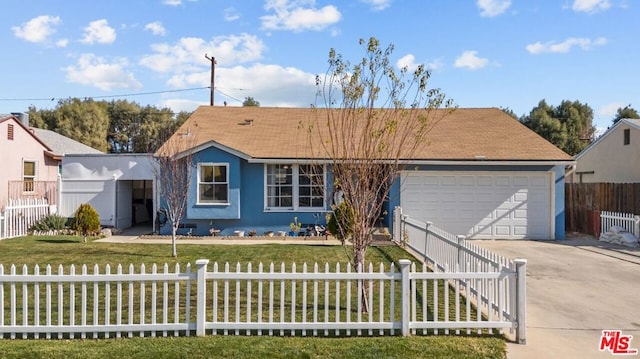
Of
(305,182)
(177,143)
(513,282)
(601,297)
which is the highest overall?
(177,143)

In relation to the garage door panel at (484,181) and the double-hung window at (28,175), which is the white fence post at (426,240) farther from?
the double-hung window at (28,175)

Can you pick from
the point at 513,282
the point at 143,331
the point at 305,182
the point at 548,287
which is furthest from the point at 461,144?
the point at 143,331

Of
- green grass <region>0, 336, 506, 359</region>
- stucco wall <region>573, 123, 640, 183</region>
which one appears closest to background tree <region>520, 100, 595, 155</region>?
stucco wall <region>573, 123, 640, 183</region>

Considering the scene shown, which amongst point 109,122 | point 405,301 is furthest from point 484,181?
point 109,122

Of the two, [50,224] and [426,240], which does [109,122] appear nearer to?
[50,224]

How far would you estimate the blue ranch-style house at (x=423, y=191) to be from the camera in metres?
16.1

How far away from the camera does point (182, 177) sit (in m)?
13.0

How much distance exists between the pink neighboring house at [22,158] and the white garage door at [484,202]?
48.6 feet

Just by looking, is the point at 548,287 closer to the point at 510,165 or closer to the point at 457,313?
the point at 457,313

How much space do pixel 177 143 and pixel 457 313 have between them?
1169cm

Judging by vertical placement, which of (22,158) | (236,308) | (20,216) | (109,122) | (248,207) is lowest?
(236,308)

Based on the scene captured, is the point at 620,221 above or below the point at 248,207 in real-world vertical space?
below

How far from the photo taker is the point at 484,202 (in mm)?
16484
